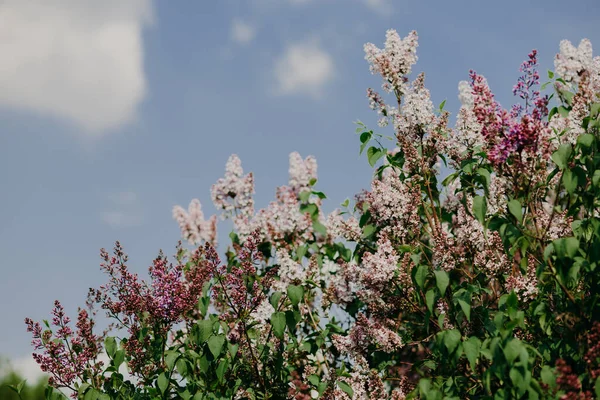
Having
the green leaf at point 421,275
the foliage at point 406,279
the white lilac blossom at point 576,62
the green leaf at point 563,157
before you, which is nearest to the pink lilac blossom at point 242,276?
the foliage at point 406,279

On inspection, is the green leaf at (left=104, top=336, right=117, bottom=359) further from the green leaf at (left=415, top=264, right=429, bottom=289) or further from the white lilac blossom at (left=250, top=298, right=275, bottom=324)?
Result: the green leaf at (left=415, top=264, right=429, bottom=289)

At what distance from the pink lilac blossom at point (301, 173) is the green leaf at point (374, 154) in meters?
0.92

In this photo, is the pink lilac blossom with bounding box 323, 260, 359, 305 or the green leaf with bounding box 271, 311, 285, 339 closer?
the green leaf with bounding box 271, 311, 285, 339

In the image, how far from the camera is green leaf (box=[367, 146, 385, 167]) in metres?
5.56

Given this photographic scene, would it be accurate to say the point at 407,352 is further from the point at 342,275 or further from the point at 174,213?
the point at 174,213

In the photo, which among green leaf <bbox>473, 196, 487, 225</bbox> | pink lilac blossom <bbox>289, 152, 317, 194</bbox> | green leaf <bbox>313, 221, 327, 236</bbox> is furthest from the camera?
pink lilac blossom <bbox>289, 152, 317, 194</bbox>

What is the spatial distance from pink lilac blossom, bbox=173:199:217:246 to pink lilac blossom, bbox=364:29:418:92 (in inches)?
116

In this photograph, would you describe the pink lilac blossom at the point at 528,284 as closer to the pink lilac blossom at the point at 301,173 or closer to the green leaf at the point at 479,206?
the green leaf at the point at 479,206

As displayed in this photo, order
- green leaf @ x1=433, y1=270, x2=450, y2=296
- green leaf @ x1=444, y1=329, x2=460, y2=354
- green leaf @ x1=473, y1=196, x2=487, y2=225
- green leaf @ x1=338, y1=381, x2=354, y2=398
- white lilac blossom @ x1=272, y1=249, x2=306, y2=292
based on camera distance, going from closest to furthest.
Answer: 1. green leaf @ x1=444, y1=329, x2=460, y2=354
2. green leaf @ x1=433, y1=270, x2=450, y2=296
3. green leaf @ x1=473, y1=196, x2=487, y2=225
4. green leaf @ x1=338, y1=381, x2=354, y2=398
5. white lilac blossom @ x1=272, y1=249, x2=306, y2=292

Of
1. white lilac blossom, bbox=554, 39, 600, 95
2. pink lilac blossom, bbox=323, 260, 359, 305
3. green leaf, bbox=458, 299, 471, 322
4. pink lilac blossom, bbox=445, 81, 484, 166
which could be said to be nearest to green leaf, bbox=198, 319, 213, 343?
pink lilac blossom, bbox=323, 260, 359, 305

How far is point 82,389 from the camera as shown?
195 inches

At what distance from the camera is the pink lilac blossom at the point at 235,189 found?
21.2 feet

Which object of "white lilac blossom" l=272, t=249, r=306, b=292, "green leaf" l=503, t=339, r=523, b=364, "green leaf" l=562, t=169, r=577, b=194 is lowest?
"green leaf" l=503, t=339, r=523, b=364

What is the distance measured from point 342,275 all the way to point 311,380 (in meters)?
1.19
